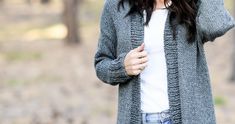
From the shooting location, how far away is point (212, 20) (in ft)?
8.93

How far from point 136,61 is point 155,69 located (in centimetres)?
9

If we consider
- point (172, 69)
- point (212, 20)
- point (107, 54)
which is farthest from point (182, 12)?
point (107, 54)

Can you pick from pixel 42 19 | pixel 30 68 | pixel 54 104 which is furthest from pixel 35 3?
pixel 54 104

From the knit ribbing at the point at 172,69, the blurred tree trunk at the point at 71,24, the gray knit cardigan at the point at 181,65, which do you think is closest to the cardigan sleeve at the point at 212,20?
the gray knit cardigan at the point at 181,65

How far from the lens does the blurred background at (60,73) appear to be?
9.03 m

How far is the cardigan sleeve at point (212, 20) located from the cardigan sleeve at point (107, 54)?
0.40 metres

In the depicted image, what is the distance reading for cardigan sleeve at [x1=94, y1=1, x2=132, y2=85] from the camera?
9.41ft

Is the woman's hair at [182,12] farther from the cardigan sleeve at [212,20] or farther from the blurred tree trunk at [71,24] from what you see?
the blurred tree trunk at [71,24]

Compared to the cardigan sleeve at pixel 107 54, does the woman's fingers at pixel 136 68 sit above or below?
below

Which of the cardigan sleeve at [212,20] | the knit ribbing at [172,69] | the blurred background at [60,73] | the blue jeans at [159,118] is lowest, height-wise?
the blue jeans at [159,118]

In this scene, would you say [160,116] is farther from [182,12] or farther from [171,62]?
[182,12]

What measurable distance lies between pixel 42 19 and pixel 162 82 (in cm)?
1986

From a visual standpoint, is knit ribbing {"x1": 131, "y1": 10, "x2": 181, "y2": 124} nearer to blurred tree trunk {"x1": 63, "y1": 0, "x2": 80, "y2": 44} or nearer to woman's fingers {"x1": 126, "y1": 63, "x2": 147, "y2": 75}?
woman's fingers {"x1": 126, "y1": 63, "x2": 147, "y2": 75}

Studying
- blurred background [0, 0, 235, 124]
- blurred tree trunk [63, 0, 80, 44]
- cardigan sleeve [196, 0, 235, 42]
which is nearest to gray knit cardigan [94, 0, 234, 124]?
cardigan sleeve [196, 0, 235, 42]
